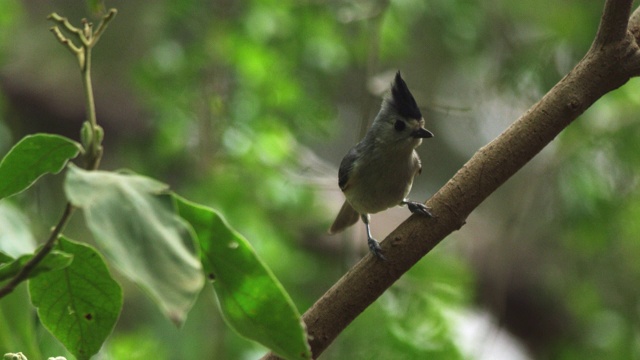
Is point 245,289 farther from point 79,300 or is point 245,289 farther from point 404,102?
point 404,102

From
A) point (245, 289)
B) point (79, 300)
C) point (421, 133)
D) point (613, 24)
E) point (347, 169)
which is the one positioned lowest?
point (79, 300)

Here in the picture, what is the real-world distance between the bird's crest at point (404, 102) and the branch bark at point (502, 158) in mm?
937

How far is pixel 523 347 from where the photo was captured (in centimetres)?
536

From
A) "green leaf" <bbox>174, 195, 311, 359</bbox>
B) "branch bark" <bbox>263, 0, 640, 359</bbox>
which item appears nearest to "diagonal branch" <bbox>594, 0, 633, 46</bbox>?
"branch bark" <bbox>263, 0, 640, 359</bbox>

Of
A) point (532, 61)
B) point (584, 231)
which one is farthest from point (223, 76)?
point (584, 231)

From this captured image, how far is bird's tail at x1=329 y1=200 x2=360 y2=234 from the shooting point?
2.99m

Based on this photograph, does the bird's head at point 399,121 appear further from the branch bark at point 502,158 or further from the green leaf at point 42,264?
the green leaf at point 42,264

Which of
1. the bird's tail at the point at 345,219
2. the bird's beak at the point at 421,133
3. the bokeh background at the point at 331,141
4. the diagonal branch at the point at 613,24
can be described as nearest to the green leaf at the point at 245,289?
the diagonal branch at the point at 613,24

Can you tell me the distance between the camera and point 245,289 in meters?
1.08

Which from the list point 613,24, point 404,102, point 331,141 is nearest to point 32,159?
point 613,24

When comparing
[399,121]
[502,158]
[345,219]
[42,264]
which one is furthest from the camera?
[345,219]

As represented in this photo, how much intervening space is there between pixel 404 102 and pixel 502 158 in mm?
1077

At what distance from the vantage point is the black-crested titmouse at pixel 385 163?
2701 millimetres

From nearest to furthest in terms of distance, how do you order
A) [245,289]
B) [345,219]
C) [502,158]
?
[245,289] → [502,158] → [345,219]
